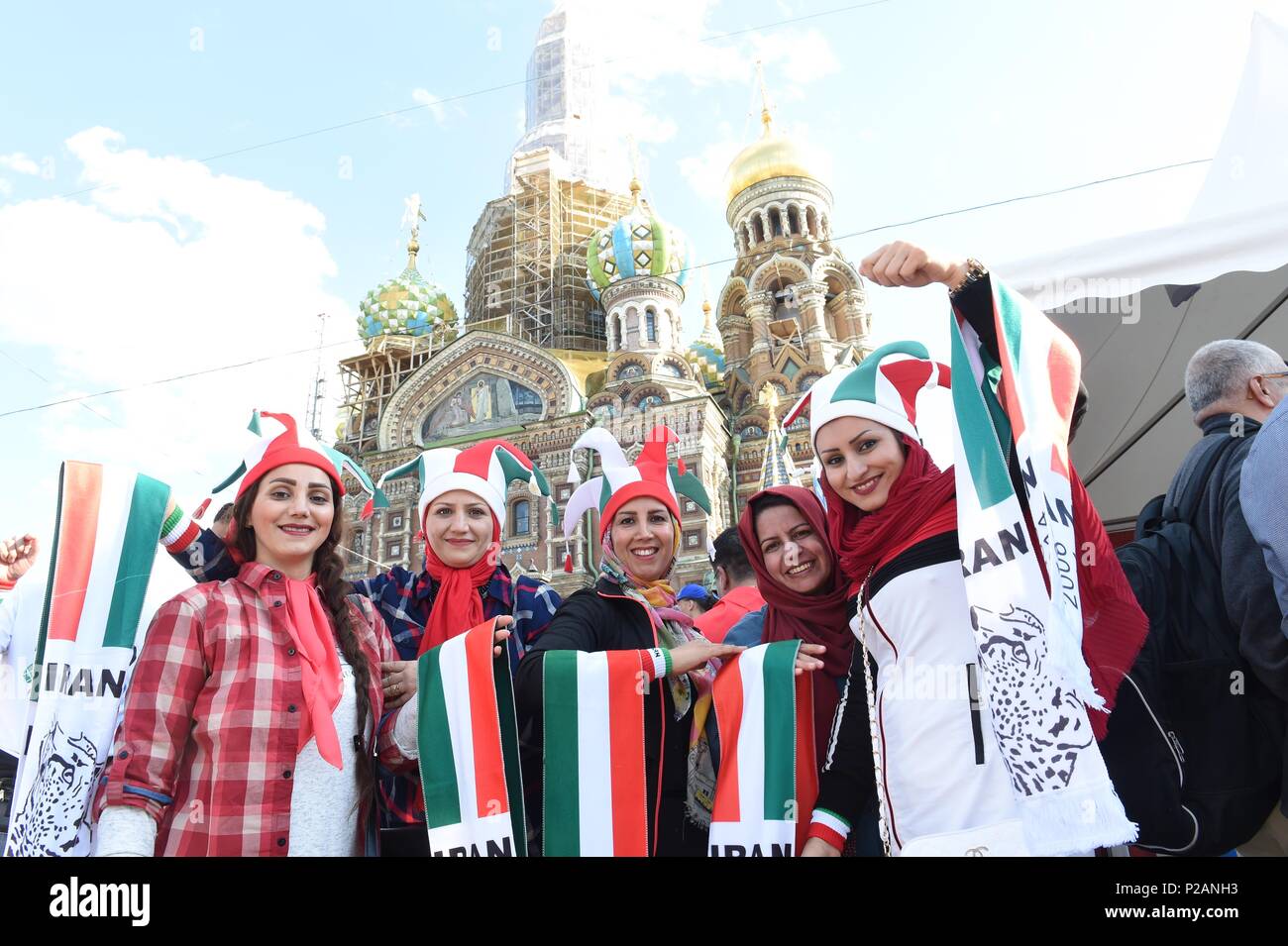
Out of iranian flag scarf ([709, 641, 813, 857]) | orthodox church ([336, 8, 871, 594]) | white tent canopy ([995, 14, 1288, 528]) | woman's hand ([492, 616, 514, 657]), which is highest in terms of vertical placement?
orthodox church ([336, 8, 871, 594])

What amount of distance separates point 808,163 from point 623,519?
1013 inches

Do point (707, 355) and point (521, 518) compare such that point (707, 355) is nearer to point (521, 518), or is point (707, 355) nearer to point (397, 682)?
point (521, 518)

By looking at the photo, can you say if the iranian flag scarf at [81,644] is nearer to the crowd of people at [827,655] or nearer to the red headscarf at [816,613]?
the crowd of people at [827,655]

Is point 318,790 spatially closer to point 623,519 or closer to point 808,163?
→ point 623,519

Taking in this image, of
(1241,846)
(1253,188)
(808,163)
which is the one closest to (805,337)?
(808,163)

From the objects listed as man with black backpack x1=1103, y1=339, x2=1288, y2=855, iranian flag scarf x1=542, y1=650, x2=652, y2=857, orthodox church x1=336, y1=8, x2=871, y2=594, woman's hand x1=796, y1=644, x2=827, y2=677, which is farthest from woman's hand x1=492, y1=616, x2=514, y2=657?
orthodox church x1=336, y1=8, x2=871, y2=594

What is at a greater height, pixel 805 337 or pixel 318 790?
pixel 805 337

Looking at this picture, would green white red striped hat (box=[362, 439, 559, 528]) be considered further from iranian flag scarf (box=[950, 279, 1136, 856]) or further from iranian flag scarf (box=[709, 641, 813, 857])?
iranian flag scarf (box=[950, 279, 1136, 856])

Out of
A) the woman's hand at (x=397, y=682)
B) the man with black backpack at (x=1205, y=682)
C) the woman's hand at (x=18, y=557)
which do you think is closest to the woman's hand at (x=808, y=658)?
the man with black backpack at (x=1205, y=682)

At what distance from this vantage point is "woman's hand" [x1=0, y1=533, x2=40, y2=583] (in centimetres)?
374

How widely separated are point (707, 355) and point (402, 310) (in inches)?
390

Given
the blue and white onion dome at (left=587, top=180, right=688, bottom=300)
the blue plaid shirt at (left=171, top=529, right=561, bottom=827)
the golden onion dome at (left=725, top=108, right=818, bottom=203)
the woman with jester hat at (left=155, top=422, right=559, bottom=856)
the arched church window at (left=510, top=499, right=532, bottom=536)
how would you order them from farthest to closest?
1. the golden onion dome at (left=725, top=108, right=818, bottom=203)
2. the blue and white onion dome at (left=587, top=180, right=688, bottom=300)
3. the arched church window at (left=510, top=499, right=532, bottom=536)
4. the woman with jester hat at (left=155, top=422, right=559, bottom=856)
5. the blue plaid shirt at (left=171, top=529, right=561, bottom=827)

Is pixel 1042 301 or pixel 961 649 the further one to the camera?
pixel 1042 301

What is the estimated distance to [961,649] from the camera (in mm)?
2115
